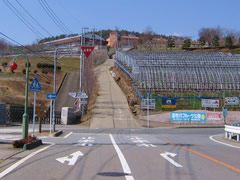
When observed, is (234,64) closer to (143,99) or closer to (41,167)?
(143,99)

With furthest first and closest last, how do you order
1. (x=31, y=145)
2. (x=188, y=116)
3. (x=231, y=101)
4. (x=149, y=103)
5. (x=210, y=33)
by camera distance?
(x=210, y=33) < (x=231, y=101) < (x=149, y=103) < (x=188, y=116) < (x=31, y=145)

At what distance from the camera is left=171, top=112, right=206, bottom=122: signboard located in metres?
39.7

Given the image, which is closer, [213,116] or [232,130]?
[232,130]

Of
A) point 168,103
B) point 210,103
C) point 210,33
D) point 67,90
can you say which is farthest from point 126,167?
point 210,33

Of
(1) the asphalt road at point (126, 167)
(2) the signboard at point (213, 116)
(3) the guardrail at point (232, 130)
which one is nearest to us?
(1) the asphalt road at point (126, 167)

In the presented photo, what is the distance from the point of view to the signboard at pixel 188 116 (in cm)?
3966

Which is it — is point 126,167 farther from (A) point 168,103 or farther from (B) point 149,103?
(A) point 168,103

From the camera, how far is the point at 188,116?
39656mm

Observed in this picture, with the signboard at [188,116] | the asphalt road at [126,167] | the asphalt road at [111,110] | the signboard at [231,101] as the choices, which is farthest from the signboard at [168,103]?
the asphalt road at [126,167]

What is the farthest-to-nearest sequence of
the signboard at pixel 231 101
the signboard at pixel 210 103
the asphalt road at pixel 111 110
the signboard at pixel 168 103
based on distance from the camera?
the signboard at pixel 231 101
the signboard at pixel 210 103
the signboard at pixel 168 103
the asphalt road at pixel 111 110

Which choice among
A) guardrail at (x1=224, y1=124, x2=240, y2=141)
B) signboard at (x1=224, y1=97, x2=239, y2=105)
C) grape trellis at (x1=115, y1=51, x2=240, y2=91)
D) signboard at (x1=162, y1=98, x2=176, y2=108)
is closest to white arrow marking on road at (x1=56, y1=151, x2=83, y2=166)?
guardrail at (x1=224, y1=124, x2=240, y2=141)

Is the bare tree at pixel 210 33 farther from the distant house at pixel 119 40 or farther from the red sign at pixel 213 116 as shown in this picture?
the red sign at pixel 213 116

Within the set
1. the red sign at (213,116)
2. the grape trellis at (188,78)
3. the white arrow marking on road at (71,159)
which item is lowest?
the white arrow marking on road at (71,159)

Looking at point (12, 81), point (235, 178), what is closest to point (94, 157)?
point (235, 178)
